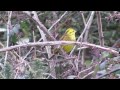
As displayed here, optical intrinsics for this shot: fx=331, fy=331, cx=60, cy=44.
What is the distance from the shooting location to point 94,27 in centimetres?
577

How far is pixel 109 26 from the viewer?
19.3 ft
